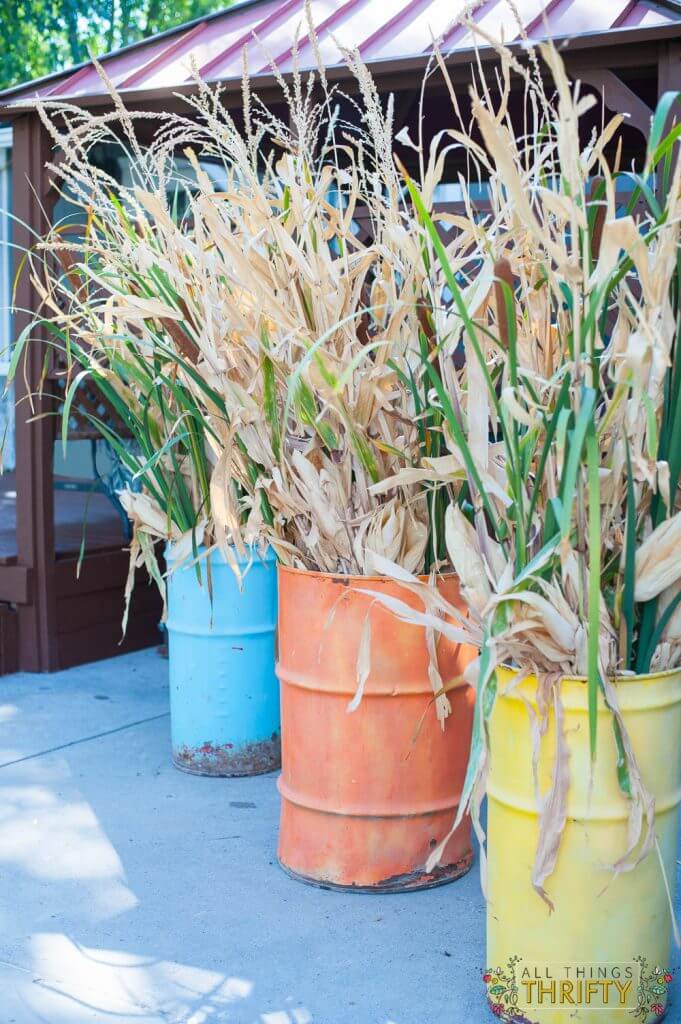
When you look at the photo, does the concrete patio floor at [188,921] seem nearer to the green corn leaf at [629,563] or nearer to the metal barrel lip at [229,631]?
the metal barrel lip at [229,631]

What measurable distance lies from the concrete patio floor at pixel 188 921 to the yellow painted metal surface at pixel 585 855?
22 centimetres

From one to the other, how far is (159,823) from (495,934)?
1.24 m

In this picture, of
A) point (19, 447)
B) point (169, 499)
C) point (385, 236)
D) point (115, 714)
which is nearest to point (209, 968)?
point (169, 499)

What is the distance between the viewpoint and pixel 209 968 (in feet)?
7.30

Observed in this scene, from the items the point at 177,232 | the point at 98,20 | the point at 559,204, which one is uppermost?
the point at 98,20

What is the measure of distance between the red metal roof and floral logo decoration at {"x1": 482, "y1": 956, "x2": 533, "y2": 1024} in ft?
8.44

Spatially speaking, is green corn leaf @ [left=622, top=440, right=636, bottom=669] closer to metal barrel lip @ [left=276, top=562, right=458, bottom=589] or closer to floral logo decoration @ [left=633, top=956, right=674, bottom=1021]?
floral logo decoration @ [left=633, top=956, right=674, bottom=1021]

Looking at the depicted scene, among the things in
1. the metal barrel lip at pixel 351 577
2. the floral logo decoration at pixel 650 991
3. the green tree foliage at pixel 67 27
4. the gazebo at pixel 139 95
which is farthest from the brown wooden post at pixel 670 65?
the green tree foliage at pixel 67 27

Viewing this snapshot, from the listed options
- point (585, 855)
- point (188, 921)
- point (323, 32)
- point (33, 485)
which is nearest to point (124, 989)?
point (188, 921)

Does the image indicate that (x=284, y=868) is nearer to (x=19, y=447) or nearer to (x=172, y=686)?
(x=172, y=686)

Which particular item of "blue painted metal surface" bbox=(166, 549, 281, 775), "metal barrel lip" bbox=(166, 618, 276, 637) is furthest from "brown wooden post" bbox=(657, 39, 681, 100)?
"metal barrel lip" bbox=(166, 618, 276, 637)

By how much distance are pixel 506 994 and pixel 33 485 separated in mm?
3155

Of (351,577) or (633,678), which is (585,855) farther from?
(351,577)

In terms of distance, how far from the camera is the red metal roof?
354 centimetres
